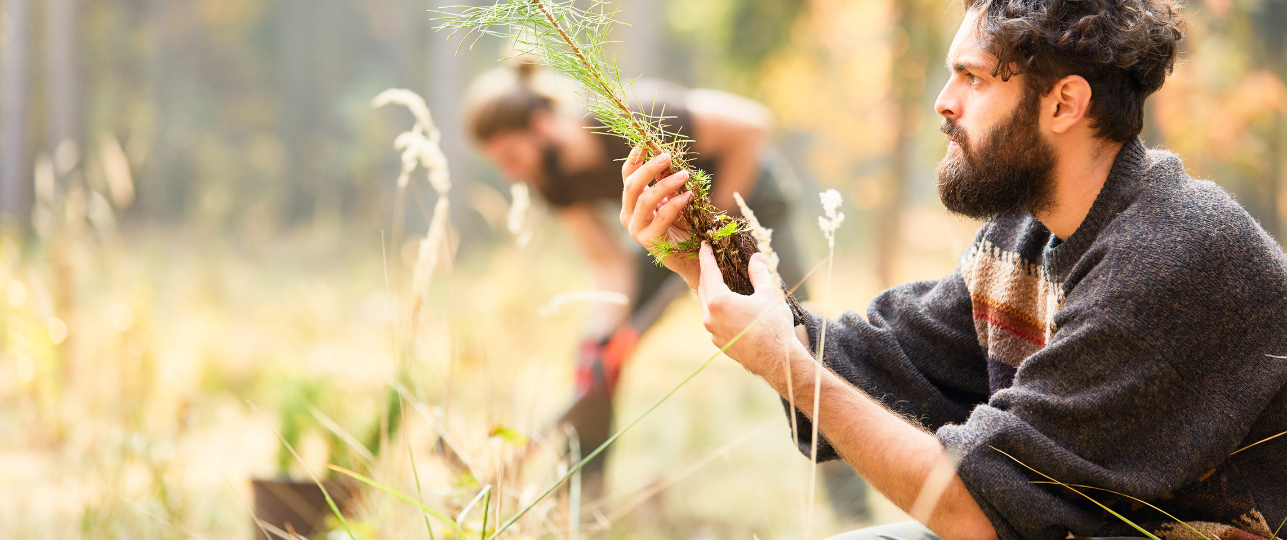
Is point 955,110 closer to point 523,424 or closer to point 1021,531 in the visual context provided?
point 1021,531

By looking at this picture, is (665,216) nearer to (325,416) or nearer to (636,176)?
(636,176)

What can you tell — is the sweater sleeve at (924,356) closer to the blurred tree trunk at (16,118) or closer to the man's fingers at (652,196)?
the man's fingers at (652,196)

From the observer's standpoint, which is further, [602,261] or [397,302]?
[602,261]

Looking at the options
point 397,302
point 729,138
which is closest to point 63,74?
point 729,138

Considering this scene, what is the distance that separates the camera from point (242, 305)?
19.8 ft

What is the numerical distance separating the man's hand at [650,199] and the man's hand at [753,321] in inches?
3.6

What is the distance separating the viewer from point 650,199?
106 cm

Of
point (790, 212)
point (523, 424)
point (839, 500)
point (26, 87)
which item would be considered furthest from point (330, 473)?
point (26, 87)

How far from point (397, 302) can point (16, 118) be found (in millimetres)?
7970

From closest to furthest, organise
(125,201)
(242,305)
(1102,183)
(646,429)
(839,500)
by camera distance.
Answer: (1102,183) < (839,500) < (125,201) < (646,429) < (242,305)

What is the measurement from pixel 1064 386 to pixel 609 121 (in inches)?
26.2

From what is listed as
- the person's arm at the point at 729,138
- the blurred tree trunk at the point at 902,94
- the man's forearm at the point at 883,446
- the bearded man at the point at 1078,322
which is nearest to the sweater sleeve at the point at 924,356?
the bearded man at the point at 1078,322

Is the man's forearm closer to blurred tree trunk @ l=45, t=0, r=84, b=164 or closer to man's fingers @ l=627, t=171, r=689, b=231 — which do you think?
man's fingers @ l=627, t=171, r=689, b=231

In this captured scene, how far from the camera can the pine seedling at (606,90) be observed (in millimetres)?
1063
